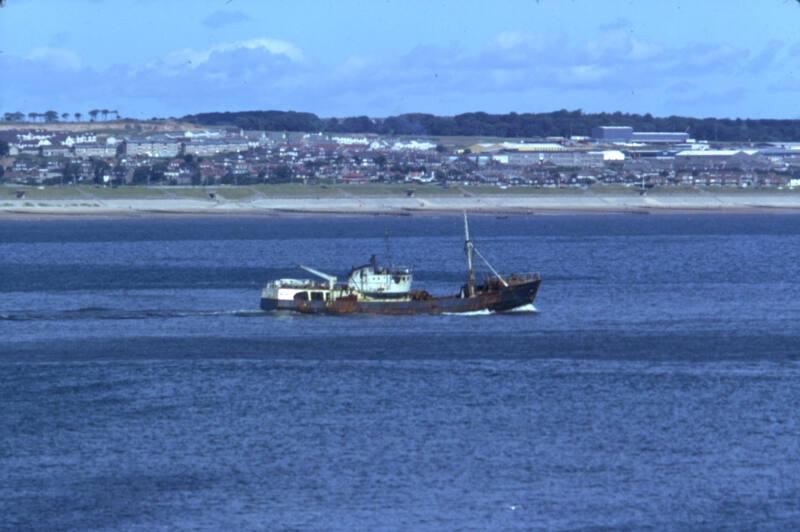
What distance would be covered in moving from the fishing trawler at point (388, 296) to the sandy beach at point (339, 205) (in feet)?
379

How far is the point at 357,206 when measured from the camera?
191m

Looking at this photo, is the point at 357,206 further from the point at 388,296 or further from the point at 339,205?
the point at 388,296

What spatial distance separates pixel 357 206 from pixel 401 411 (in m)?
152

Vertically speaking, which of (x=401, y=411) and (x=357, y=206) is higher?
(x=401, y=411)

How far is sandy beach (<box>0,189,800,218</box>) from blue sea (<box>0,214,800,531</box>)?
104 meters

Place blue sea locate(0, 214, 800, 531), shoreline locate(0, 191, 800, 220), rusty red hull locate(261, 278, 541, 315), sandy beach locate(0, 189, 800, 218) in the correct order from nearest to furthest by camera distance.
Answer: blue sea locate(0, 214, 800, 531)
rusty red hull locate(261, 278, 541, 315)
shoreline locate(0, 191, 800, 220)
sandy beach locate(0, 189, 800, 218)

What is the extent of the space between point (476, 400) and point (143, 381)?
974 cm

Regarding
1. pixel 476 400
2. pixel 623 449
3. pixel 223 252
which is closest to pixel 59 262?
pixel 223 252

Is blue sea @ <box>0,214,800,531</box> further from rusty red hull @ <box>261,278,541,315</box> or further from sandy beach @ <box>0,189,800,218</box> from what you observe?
sandy beach @ <box>0,189,800,218</box>

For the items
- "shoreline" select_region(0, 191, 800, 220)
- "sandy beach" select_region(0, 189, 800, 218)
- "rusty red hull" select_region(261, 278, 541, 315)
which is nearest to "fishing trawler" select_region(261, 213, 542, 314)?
"rusty red hull" select_region(261, 278, 541, 315)

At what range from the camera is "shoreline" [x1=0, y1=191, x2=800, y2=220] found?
182 m

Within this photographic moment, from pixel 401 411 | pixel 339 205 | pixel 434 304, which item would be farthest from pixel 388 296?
pixel 339 205

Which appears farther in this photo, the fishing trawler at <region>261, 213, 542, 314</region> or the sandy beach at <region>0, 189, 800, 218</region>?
the sandy beach at <region>0, 189, 800, 218</region>

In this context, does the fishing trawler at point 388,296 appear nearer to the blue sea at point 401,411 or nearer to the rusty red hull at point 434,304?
the rusty red hull at point 434,304
